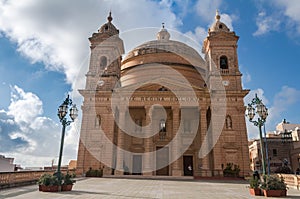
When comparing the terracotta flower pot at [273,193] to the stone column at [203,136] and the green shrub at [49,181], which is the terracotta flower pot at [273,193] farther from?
the stone column at [203,136]

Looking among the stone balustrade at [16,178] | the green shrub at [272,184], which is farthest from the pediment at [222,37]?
the stone balustrade at [16,178]

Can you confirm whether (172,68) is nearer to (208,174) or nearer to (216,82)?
(216,82)

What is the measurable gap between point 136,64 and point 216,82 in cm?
1141

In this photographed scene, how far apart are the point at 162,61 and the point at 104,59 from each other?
7.68 meters

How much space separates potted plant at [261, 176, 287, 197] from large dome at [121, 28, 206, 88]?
20276 mm

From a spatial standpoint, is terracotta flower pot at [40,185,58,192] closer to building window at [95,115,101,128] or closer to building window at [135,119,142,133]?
building window at [95,115,101,128]

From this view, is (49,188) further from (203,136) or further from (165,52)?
(165,52)

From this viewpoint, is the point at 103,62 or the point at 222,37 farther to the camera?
the point at 103,62

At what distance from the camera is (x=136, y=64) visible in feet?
108

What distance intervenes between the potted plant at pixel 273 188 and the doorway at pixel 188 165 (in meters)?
16.3

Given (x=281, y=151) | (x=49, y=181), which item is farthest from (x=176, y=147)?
(x=281, y=151)

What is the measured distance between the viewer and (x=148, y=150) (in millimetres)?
23797

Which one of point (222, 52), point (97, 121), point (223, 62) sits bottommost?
point (97, 121)

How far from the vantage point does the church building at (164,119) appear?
78.2 feet
